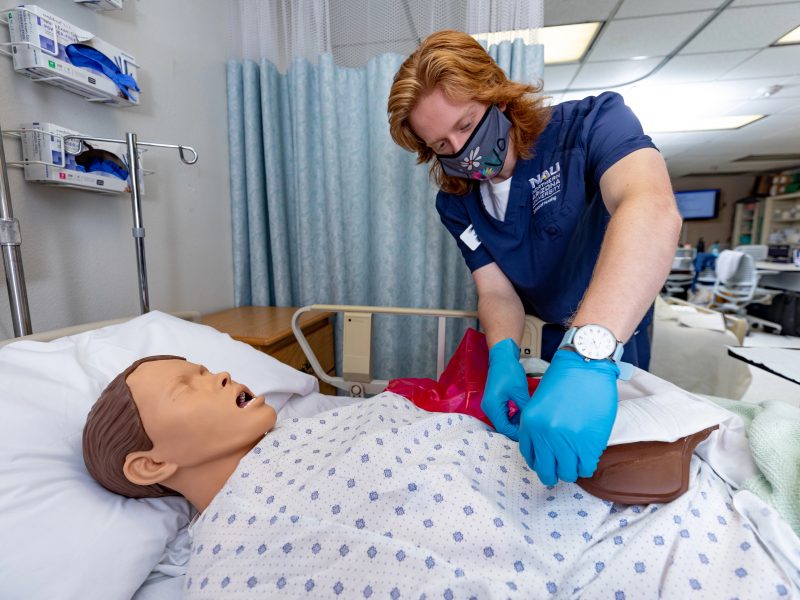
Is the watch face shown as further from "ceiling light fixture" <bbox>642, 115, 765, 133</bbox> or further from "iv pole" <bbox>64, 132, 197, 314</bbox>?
"ceiling light fixture" <bbox>642, 115, 765, 133</bbox>

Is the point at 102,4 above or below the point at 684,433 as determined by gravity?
above

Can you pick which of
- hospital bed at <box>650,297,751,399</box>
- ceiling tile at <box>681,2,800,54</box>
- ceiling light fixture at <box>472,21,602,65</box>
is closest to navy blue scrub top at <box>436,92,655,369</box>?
hospital bed at <box>650,297,751,399</box>

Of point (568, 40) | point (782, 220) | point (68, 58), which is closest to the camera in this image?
point (68, 58)

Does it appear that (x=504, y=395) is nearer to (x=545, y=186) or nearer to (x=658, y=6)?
(x=545, y=186)

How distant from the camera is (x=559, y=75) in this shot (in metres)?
3.84

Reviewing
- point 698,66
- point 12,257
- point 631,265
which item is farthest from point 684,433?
point 698,66

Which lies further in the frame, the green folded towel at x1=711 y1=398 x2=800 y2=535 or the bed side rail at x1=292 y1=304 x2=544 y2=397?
the bed side rail at x1=292 y1=304 x2=544 y2=397

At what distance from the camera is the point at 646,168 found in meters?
0.89

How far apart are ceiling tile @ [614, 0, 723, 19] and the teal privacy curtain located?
177cm

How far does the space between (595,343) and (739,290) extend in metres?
5.90

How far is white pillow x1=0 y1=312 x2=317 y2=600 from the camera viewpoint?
0.65m

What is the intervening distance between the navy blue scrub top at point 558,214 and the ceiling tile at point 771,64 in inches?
138

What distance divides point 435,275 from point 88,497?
4.82ft

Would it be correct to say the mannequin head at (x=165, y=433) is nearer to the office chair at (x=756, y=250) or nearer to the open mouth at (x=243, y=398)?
the open mouth at (x=243, y=398)
